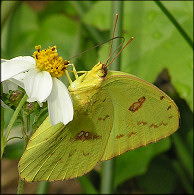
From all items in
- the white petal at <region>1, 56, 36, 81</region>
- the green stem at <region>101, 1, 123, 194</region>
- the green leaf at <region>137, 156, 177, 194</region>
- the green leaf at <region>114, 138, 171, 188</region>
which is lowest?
the green leaf at <region>137, 156, 177, 194</region>

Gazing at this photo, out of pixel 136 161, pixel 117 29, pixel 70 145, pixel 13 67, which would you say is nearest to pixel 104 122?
pixel 70 145

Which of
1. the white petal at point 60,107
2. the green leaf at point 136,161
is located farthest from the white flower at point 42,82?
A: the green leaf at point 136,161

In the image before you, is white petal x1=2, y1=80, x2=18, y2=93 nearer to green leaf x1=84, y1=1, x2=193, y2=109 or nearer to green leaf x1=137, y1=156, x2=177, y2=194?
green leaf x1=84, y1=1, x2=193, y2=109

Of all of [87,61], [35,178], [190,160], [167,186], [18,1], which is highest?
[18,1]

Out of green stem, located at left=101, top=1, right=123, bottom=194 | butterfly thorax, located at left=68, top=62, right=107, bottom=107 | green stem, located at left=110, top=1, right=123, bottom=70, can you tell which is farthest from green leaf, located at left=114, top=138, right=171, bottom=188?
butterfly thorax, located at left=68, top=62, right=107, bottom=107

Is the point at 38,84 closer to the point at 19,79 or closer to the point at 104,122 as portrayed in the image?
the point at 19,79

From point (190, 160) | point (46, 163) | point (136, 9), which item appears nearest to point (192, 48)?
point (136, 9)

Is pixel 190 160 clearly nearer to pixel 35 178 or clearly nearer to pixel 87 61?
pixel 87 61

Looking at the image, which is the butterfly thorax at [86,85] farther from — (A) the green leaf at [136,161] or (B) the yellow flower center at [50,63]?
(A) the green leaf at [136,161]
